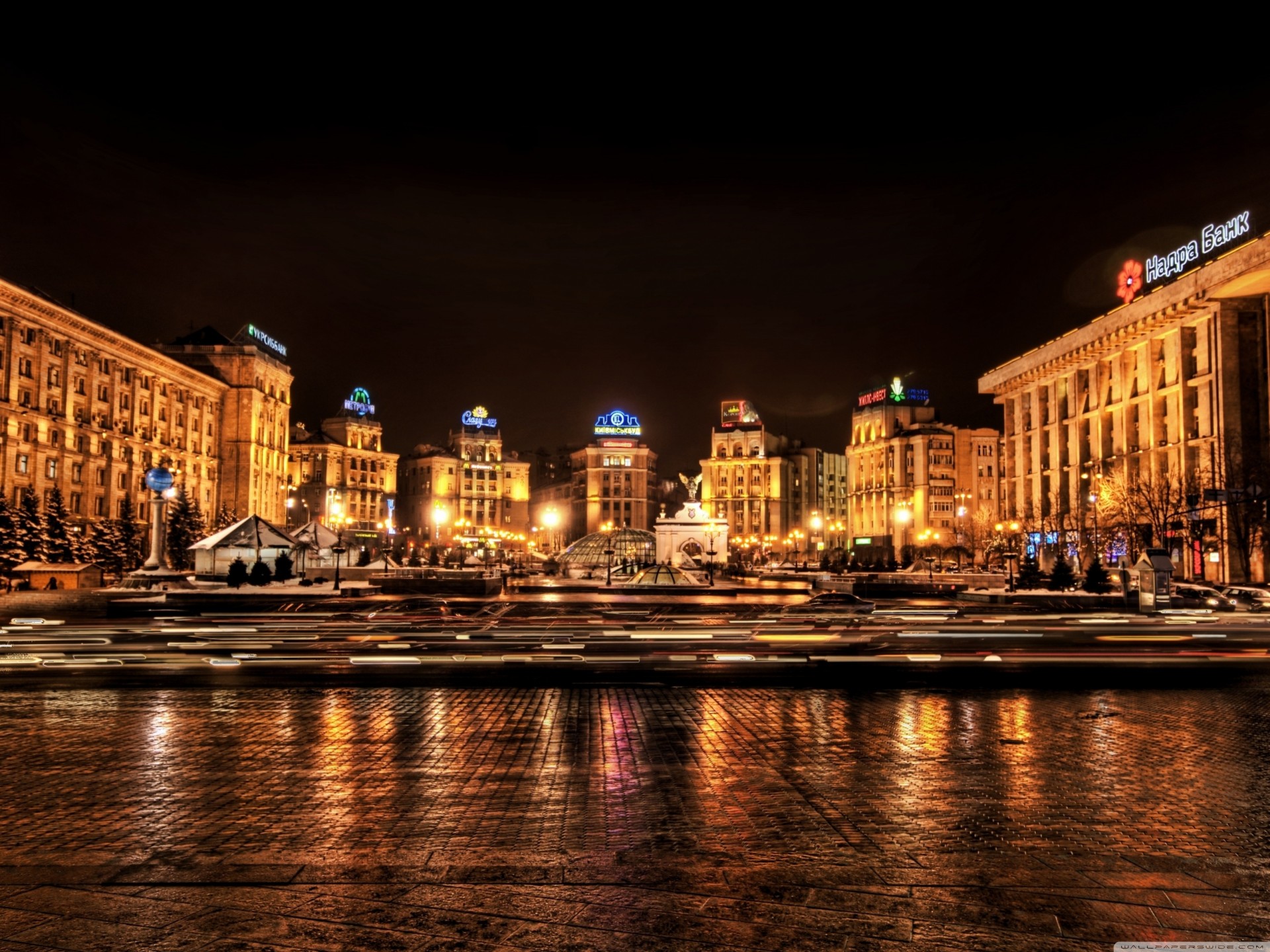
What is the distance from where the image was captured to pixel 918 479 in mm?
150625

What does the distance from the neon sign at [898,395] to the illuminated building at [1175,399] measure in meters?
68.7

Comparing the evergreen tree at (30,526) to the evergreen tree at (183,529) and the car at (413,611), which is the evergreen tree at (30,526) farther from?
the car at (413,611)

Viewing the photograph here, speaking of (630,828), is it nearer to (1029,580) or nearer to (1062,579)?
(1062,579)

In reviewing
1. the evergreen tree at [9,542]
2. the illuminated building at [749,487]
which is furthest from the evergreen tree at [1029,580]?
the illuminated building at [749,487]

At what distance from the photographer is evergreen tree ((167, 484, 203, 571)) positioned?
81625mm

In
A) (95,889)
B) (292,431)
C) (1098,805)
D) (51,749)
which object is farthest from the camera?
(292,431)

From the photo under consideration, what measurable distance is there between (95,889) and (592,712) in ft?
25.6

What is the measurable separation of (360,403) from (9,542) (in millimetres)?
128183

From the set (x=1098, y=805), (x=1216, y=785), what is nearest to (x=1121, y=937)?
(x=1098, y=805)

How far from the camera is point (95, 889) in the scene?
6.58 metres

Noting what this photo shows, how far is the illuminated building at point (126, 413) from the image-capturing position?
74.9 metres

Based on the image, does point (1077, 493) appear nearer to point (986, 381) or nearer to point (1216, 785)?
point (986, 381)

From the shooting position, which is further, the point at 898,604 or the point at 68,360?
the point at 68,360

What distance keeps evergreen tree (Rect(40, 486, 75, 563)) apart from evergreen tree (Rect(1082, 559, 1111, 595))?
2427 inches
